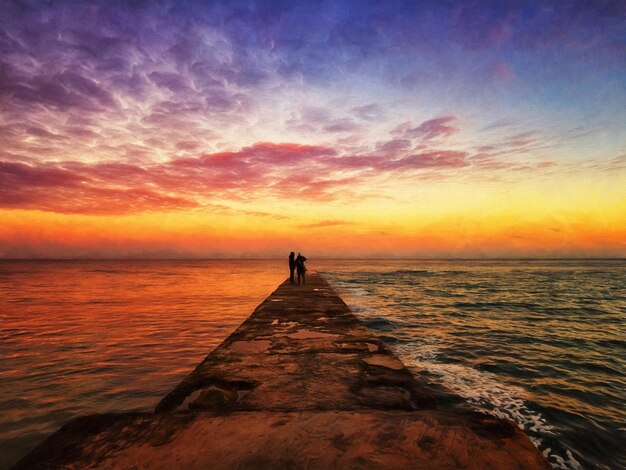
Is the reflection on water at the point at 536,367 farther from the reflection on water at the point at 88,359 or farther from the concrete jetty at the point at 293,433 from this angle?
the reflection on water at the point at 88,359

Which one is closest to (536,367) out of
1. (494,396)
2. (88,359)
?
(494,396)

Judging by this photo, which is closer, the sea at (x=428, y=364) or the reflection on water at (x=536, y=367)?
the reflection on water at (x=536, y=367)

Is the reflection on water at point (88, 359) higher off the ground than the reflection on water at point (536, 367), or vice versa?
the reflection on water at point (88, 359)

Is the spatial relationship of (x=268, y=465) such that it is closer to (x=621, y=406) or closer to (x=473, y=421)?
(x=473, y=421)

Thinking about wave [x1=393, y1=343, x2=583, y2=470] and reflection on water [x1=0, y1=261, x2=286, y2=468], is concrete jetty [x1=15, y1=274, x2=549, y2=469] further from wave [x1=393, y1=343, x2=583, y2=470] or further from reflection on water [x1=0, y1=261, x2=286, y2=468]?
reflection on water [x1=0, y1=261, x2=286, y2=468]

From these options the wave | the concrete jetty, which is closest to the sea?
the wave

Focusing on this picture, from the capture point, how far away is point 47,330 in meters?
9.89

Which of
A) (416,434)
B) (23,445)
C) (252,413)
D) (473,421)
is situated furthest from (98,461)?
(23,445)

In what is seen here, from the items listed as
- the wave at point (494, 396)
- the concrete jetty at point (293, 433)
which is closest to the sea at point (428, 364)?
the wave at point (494, 396)

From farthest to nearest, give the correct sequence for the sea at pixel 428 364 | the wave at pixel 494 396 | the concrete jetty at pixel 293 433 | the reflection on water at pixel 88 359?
the reflection on water at pixel 88 359, the sea at pixel 428 364, the wave at pixel 494 396, the concrete jetty at pixel 293 433

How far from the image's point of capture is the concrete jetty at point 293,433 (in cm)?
168

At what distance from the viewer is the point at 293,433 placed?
1.94m

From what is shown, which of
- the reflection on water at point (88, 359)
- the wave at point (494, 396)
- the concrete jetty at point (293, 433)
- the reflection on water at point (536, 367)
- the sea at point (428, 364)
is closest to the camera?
the concrete jetty at point (293, 433)

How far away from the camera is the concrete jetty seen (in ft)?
5.52
